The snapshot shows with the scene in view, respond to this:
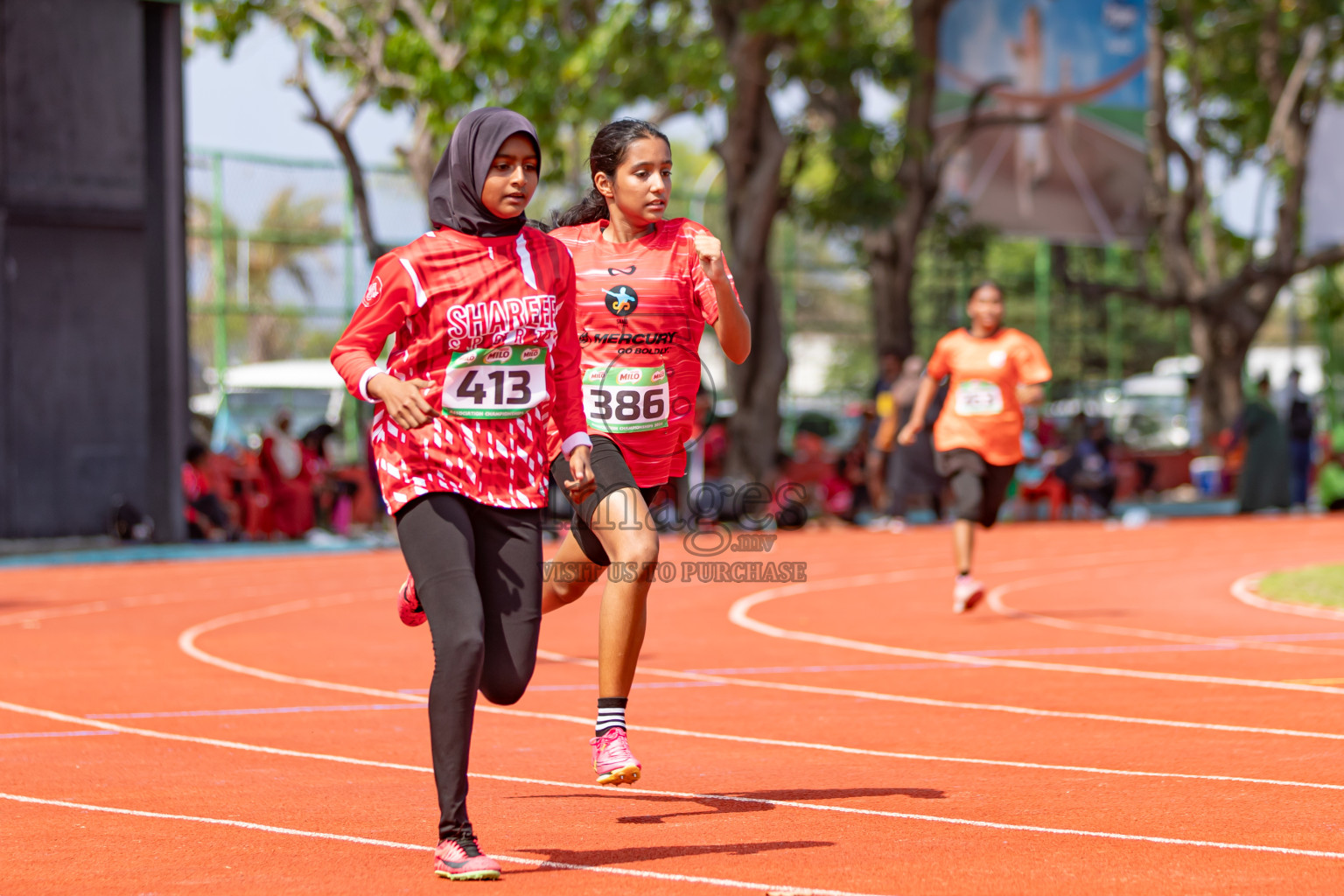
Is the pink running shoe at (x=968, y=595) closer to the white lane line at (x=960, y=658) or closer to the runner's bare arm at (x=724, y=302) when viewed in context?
the white lane line at (x=960, y=658)

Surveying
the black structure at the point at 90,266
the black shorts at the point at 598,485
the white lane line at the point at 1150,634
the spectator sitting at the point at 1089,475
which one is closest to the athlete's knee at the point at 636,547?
the black shorts at the point at 598,485

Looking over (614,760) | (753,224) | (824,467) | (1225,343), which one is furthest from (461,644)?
(1225,343)

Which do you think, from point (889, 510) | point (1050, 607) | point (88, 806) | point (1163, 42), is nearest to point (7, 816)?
point (88, 806)

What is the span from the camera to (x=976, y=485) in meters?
11.5

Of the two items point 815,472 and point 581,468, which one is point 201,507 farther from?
point 581,468

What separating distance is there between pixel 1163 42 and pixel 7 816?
2920 cm

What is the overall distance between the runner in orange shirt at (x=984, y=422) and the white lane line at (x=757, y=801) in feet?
18.5

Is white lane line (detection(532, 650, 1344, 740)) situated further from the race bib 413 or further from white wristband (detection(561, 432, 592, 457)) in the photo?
the race bib 413

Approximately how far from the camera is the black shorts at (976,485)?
453 inches

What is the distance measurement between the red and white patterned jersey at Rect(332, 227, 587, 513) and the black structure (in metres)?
15.8

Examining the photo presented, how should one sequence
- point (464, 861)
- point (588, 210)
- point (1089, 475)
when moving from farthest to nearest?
point (1089, 475) < point (588, 210) < point (464, 861)

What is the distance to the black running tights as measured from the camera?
4.53 m

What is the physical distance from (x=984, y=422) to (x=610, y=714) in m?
6.48

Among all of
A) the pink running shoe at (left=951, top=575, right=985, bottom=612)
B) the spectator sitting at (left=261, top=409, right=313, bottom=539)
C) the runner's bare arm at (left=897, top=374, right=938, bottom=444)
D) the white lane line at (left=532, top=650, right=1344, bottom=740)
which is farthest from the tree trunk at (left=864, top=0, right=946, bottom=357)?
the white lane line at (left=532, top=650, right=1344, bottom=740)
